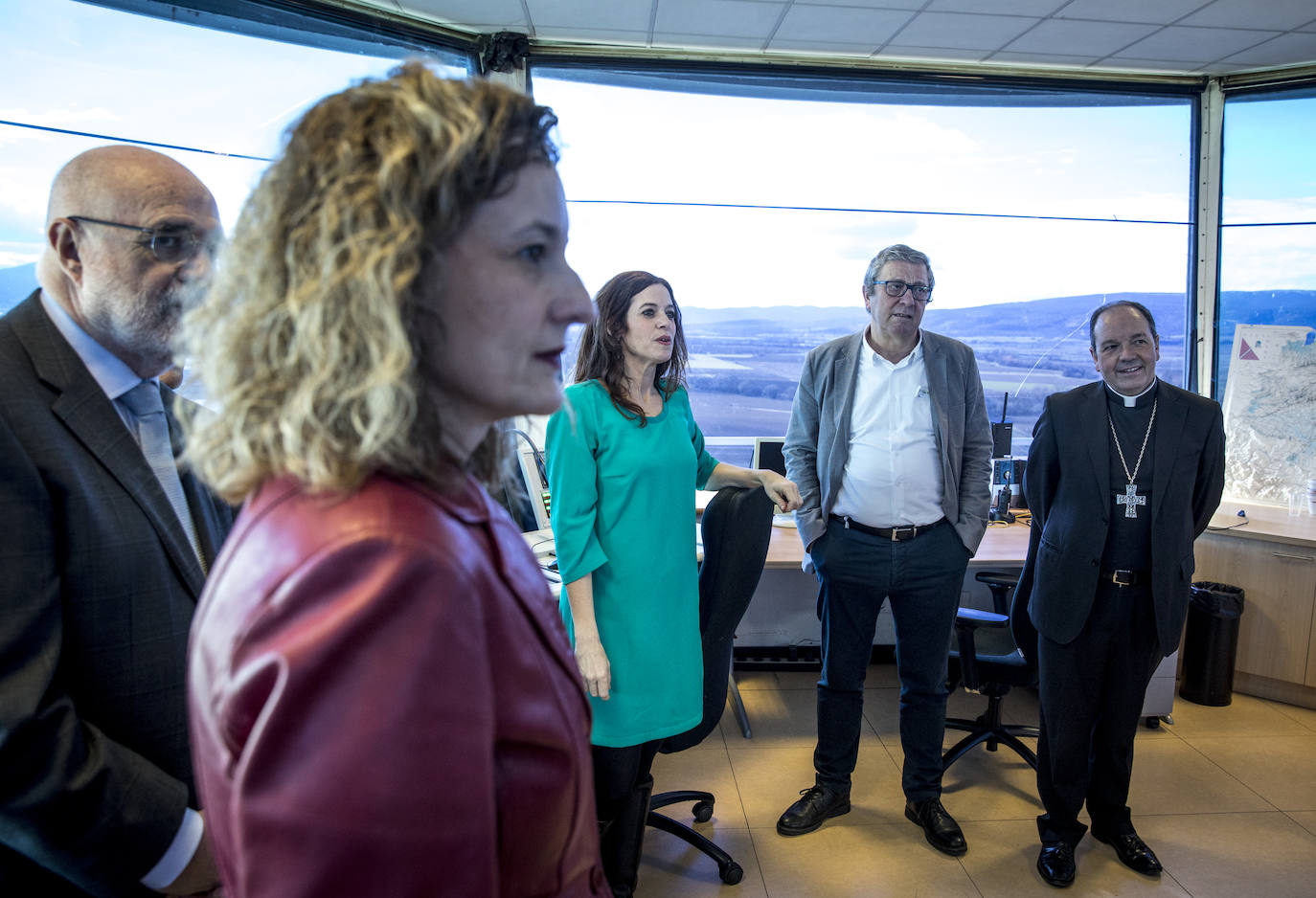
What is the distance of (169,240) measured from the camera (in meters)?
1.21

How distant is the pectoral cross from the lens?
7.98 feet

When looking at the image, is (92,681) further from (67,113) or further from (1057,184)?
(1057,184)

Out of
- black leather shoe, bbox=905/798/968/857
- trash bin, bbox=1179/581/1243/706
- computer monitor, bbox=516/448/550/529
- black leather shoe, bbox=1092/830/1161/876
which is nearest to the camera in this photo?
black leather shoe, bbox=1092/830/1161/876

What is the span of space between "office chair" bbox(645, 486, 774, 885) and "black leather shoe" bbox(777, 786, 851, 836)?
0.72 m

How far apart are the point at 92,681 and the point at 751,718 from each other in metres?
3.00

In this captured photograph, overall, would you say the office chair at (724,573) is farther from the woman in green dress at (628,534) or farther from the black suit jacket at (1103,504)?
the black suit jacket at (1103,504)

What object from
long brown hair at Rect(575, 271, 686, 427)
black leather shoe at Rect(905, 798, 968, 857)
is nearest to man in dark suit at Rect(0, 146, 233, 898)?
long brown hair at Rect(575, 271, 686, 427)

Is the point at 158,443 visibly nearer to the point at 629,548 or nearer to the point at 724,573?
the point at 629,548

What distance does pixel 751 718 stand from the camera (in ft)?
11.9

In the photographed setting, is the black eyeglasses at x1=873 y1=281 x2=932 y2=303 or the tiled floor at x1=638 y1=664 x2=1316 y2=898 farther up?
the black eyeglasses at x1=873 y1=281 x2=932 y2=303

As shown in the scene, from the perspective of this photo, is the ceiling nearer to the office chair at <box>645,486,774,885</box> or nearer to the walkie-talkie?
the walkie-talkie

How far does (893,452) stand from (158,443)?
216 centimetres

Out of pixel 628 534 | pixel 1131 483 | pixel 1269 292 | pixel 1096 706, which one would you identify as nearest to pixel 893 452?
pixel 1131 483

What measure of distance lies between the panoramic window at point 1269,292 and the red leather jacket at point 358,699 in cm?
485
